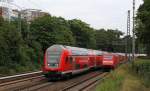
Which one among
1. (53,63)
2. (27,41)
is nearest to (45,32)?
(27,41)

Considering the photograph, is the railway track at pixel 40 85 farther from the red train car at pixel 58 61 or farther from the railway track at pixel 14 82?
the red train car at pixel 58 61

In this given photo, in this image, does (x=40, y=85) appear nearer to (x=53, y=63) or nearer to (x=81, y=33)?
(x=53, y=63)

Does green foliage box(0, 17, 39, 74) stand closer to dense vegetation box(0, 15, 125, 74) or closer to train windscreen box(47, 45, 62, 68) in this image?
dense vegetation box(0, 15, 125, 74)

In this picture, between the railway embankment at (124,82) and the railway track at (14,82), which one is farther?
the railway track at (14,82)

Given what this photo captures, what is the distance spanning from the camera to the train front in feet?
108

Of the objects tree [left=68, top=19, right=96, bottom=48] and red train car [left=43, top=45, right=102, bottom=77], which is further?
tree [left=68, top=19, right=96, bottom=48]

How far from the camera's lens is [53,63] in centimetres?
3303

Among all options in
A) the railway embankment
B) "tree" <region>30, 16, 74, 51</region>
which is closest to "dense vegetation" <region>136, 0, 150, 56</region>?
the railway embankment

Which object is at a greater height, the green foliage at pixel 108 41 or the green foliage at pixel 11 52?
the green foliage at pixel 108 41

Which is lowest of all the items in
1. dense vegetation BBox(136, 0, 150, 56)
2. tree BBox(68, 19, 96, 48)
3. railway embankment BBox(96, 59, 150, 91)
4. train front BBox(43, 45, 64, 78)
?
railway embankment BBox(96, 59, 150, 91)

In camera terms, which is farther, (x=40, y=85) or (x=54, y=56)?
(x=54, y=56)

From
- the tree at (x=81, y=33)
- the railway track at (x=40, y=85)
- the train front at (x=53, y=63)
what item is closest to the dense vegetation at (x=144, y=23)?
the railway track at (x=40, y=85)

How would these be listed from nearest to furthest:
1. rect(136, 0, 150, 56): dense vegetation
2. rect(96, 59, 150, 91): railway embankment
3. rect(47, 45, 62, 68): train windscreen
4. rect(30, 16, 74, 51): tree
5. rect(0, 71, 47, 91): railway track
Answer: rect(96, 59, 150, 91): railway embankment < rect(0, 71, 47, 91): railway track < rect(47, 45, 62, 68): train windscreen < rect(136, 0, 150, 56): dense vegetation < rect(30, 16, 74, 51): tree

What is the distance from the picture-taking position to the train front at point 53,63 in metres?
32.8
